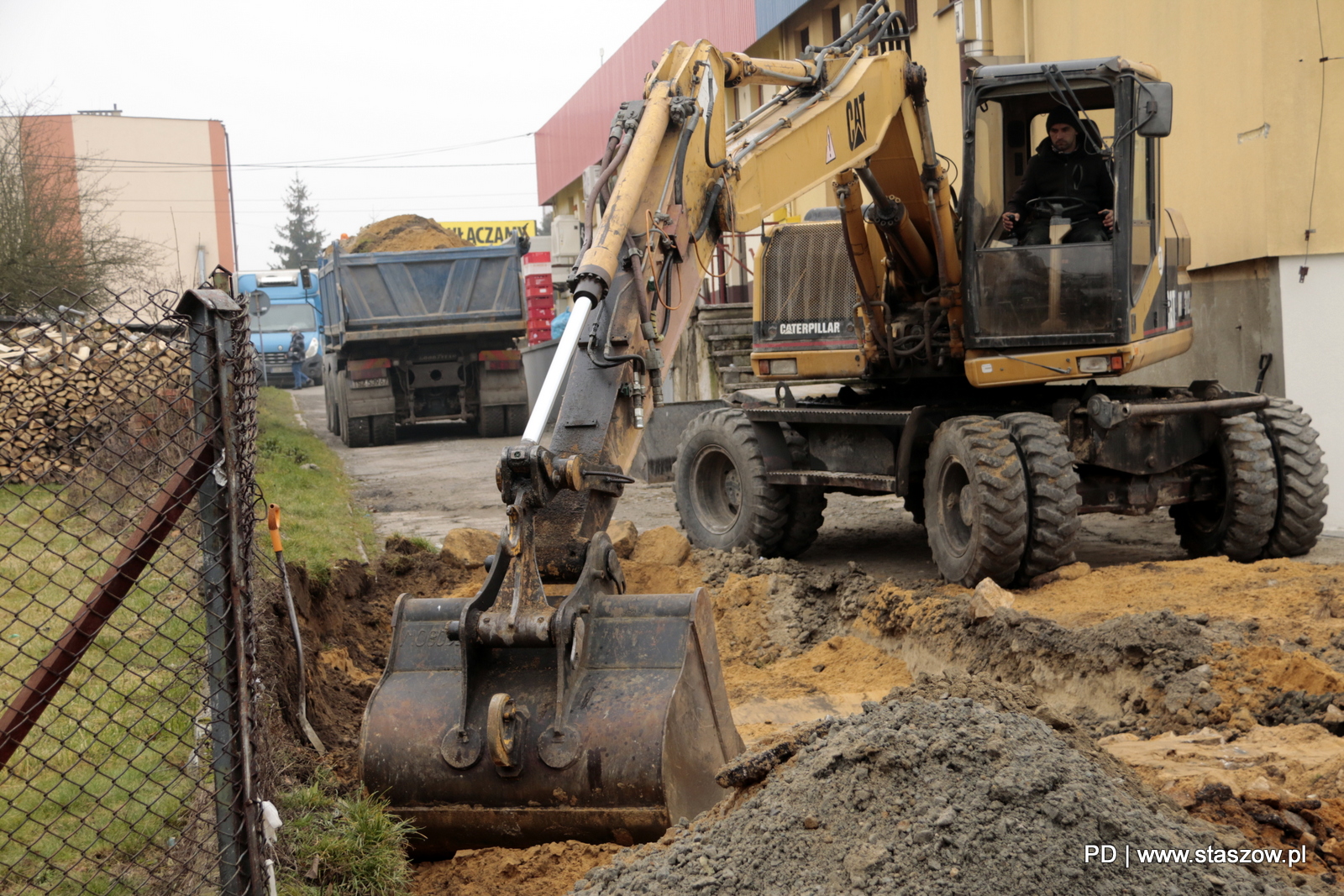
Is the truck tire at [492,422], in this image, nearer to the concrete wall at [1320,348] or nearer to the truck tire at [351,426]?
the truck tire at [351,426]

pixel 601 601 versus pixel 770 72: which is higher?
pixel 770 72

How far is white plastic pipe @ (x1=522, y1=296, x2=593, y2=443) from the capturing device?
4.56m

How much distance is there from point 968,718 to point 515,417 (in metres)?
17.2

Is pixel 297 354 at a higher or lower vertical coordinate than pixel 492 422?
higher

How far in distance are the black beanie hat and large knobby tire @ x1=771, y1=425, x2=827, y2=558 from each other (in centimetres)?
292

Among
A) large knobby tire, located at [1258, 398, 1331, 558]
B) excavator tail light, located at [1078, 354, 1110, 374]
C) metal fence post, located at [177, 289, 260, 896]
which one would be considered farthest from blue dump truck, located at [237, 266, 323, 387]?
metal fence post, located at [177, 289, 260, 896]

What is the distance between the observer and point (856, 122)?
7.16 m

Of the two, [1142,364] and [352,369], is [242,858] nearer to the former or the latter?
[1142,364]

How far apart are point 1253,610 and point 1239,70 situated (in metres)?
6.06

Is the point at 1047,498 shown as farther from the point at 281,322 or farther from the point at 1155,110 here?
the point at 281,322

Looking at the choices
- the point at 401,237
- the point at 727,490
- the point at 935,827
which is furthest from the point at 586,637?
the point at 401,237

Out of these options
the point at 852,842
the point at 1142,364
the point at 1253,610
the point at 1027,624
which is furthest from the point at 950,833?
the point at 1142,364

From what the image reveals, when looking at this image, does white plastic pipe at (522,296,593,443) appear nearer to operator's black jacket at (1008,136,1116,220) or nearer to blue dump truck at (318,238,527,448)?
operator's black jacket at (1008,136,1116,220)

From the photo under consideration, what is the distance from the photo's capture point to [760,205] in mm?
6516
